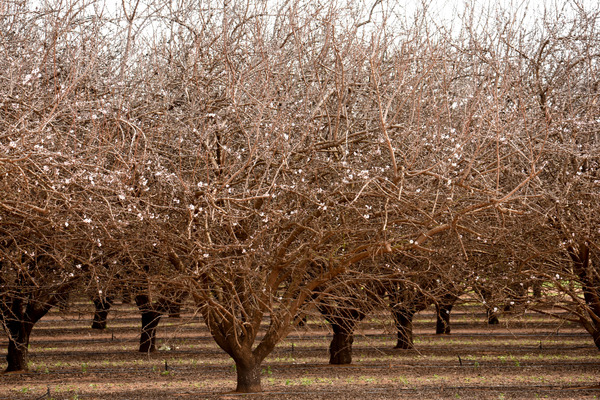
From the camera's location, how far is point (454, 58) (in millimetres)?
9539

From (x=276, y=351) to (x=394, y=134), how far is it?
12562mm

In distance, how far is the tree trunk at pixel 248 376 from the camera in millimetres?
10921

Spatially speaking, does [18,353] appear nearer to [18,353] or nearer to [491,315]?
[18,353]

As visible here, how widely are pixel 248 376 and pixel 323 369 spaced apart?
531 cm

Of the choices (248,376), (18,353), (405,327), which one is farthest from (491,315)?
(18,353)

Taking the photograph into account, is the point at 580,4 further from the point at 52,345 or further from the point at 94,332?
the point at 94,332

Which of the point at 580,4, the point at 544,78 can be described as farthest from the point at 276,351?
the point at 580,4

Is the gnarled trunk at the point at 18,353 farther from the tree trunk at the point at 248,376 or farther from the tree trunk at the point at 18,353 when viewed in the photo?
the tree trunk at the point at 248,376

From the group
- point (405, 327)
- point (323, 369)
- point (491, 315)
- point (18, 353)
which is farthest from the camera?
point (323, 369)

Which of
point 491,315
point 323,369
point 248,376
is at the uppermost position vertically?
point 491,315

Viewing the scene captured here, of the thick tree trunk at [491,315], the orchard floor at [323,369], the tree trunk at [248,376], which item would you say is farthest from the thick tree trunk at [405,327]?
the tree trunk at [248,376]

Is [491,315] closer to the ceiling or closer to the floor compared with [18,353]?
closer to the ceiling

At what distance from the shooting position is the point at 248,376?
11.0m

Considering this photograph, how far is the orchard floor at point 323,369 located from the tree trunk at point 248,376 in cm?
21
